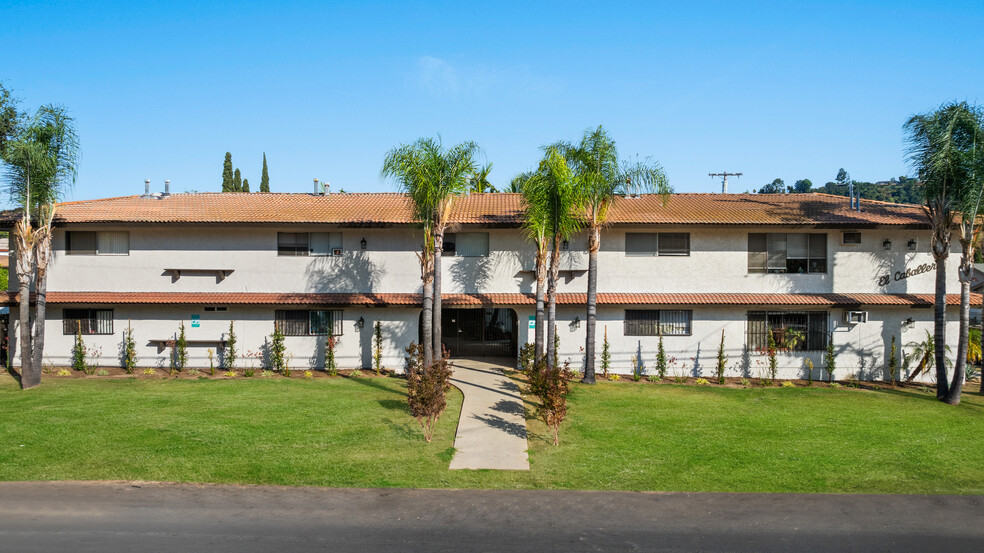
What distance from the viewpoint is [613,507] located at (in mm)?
10266

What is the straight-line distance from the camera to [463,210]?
22953 millimetres

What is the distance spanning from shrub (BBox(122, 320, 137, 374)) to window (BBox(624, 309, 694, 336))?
1571 centimetres

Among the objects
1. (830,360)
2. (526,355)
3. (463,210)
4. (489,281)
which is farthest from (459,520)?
(830,360)

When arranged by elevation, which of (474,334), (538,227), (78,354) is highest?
(538,227)

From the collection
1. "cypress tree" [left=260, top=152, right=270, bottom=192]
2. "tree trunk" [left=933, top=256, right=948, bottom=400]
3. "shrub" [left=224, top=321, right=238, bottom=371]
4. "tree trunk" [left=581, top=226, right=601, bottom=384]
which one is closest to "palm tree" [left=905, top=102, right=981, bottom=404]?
"tree trunk" [left=933, top=256, right=948, bottom=400]

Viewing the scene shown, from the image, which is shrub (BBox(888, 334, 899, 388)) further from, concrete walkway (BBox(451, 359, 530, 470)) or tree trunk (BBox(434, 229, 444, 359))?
tree trunk (BBox(434, 229, 444, 359))

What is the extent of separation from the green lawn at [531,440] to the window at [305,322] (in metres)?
3.23

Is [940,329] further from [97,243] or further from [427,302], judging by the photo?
[97,243]

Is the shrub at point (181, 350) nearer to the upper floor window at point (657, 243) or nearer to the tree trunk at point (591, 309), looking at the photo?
the tree trunk at point (591, 309)

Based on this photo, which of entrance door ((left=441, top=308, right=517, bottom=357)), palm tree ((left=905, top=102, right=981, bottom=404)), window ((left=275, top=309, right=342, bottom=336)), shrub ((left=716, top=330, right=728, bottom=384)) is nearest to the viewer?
palm tree ((left=905, top=102, right=981, bottom=404))

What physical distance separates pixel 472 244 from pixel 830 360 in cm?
1195

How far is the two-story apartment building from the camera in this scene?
21.7 meters

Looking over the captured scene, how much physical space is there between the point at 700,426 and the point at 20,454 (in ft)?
44.3

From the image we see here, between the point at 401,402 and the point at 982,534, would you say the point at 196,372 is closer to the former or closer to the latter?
the point at 401,402
